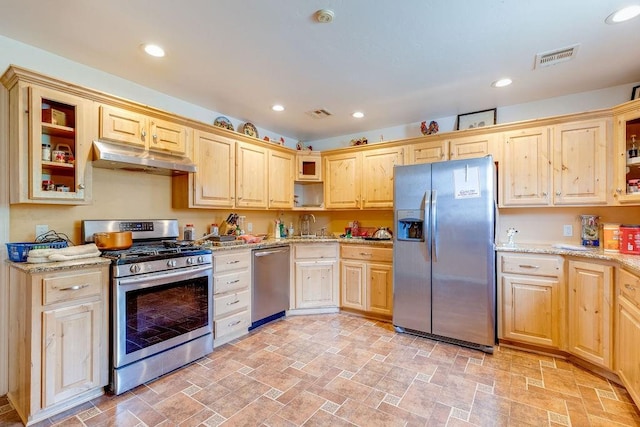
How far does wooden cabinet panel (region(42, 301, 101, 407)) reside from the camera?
1790 mm

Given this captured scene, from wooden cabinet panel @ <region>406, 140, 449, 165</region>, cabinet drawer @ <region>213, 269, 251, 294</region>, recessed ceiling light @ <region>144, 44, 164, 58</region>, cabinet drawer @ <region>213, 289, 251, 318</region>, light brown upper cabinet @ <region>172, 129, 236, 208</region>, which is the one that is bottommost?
cabinet drawer @ <region>213, 289, 251, 318</region>

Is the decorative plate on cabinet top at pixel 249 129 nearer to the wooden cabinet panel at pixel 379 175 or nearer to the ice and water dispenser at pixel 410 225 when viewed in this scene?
the wooden cabinet panel at pixel 379 175

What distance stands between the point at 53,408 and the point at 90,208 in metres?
1.45

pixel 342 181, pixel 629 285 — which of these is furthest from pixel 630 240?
pixel 342 181

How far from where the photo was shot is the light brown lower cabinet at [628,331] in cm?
182

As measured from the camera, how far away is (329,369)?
7.80 feet

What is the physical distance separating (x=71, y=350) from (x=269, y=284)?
5.80 feet

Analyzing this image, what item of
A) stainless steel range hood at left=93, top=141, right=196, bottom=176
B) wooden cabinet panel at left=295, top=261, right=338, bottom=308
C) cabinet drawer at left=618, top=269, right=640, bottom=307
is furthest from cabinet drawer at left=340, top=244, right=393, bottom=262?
stainless steel range hood at left=93, top=141, right=196, bottom=176

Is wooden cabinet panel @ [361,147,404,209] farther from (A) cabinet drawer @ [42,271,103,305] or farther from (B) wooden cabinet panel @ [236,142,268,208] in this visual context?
(A) cabinet drawer @ [42,271,103,305]

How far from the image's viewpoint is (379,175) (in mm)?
3824

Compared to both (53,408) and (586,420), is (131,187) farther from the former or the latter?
(586,420)

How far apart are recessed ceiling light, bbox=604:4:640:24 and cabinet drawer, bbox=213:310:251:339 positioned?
3.63 meters

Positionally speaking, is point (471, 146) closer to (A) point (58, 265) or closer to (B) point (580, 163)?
(B) point (580, 163)

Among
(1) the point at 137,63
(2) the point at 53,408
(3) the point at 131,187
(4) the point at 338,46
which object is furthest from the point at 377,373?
(1) the point at 137,63
